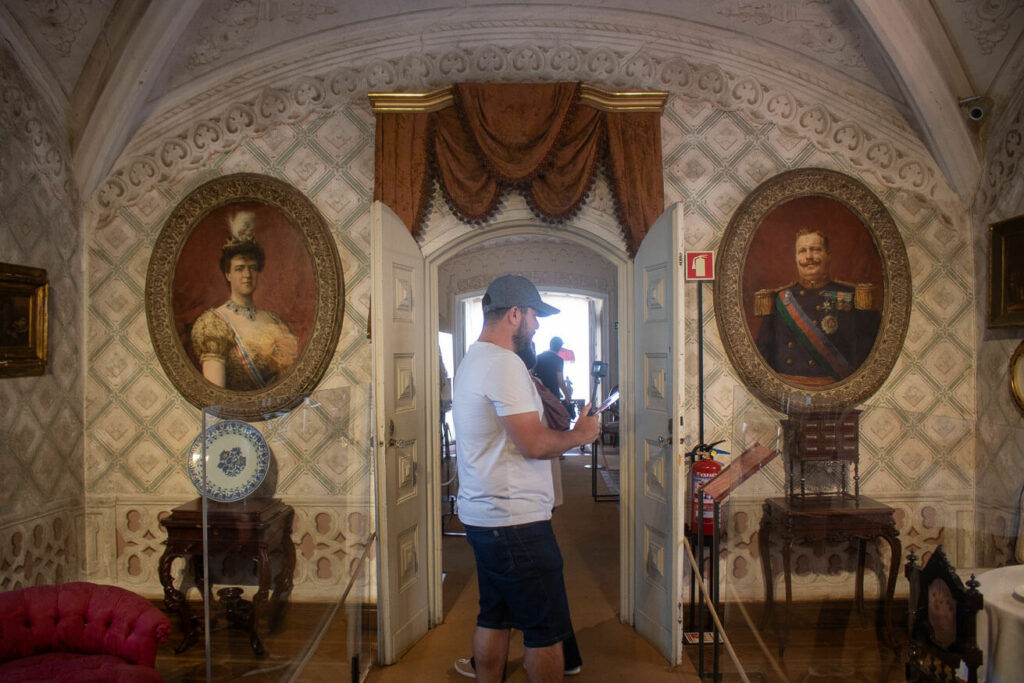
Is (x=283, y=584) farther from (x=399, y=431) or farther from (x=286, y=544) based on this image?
(x=399, y=431)

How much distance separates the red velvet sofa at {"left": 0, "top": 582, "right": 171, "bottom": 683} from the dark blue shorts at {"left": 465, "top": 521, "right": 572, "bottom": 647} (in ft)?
4.48

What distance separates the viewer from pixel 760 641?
3945 millimetres

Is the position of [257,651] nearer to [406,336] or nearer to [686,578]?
[406,336]

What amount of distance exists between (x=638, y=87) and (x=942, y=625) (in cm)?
344

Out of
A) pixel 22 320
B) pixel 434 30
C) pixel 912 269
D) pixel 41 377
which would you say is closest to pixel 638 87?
pixel 434 30

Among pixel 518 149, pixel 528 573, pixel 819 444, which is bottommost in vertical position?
pixel 528 573

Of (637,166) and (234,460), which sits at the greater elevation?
(637,166)

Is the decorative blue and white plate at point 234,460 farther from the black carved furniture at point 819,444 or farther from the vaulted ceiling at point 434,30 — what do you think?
the black carved furniture at point 819,444

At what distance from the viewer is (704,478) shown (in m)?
4.03

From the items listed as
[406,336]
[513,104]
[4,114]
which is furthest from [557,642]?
[4,114]

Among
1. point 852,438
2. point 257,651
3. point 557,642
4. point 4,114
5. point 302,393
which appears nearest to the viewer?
point 557,642

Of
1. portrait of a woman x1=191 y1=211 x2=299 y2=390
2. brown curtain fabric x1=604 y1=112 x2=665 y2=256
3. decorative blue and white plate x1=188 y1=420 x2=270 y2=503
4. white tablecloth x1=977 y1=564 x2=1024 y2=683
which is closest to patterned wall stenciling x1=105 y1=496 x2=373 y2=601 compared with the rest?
decorative blue and white plate x1=188 y1=420 x2=270 y2=503

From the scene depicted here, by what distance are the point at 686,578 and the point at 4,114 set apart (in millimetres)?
4822

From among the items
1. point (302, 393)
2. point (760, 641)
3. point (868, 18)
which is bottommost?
point (760, 641)
